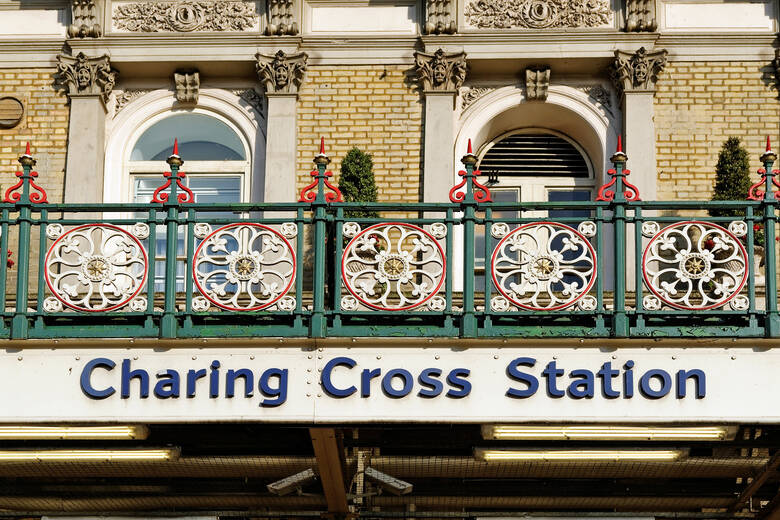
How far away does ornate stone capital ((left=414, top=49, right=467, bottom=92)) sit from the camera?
1747 centimetres

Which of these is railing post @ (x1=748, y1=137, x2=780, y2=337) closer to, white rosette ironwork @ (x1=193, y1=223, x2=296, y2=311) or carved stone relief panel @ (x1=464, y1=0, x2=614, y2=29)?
white rosette ironwork @ (x1=193, y1=223, x2=296, y2=311)

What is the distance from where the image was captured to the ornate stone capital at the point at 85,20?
17828 millimetres

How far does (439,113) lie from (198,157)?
2955 millimetres

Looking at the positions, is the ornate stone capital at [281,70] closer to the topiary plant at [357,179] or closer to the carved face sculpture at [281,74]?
the carved face sculpture at [281,74]

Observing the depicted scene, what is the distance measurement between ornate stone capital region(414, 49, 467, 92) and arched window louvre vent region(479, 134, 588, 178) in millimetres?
1059

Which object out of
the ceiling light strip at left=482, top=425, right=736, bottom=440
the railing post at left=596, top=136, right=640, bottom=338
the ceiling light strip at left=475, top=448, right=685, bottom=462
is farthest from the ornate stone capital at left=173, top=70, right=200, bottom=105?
the ceiling light strip at left=482, top=425, right=736, bottom=440

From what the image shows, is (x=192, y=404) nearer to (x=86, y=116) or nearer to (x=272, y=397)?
(x=272, y=397)

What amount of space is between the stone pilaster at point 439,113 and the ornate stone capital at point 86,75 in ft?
11.8

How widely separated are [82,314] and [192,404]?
119cm

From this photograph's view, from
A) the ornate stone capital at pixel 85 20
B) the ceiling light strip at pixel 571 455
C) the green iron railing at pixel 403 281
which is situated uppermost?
the ornate stone capital at pixel 85 20

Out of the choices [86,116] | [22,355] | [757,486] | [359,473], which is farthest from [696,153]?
[22,355]

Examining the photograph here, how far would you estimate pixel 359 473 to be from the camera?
1455cm

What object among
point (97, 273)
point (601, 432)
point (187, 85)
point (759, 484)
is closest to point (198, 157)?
point (187, 85)

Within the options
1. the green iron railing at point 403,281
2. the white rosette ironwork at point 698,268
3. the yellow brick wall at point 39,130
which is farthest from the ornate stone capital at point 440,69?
the white rosette ironwork at point 698,268
